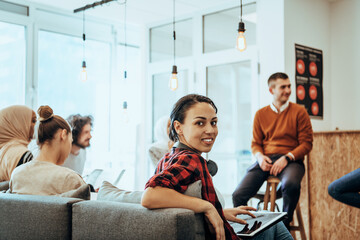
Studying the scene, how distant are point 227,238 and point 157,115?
4.69m

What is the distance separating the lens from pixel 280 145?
3.93m

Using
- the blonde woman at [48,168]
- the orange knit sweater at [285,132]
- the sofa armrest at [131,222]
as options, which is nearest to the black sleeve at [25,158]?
the blonde woman at [48,168]

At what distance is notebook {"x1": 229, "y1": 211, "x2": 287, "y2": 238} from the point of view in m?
1.71

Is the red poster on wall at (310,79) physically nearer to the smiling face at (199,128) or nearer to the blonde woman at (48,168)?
the blonde woman at (48,168)

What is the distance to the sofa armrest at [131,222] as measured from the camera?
148 centimetres

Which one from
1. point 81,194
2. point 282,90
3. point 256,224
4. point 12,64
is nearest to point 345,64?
point 282,90

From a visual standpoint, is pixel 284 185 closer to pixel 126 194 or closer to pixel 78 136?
pixel 78 136

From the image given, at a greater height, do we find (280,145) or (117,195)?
(280,145)

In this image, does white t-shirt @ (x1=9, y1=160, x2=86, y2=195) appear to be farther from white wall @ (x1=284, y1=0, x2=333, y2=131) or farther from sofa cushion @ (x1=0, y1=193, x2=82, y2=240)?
white wall @ (x1=284, y1=0, x2=333, y2=131)

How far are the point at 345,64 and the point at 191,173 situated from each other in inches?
163

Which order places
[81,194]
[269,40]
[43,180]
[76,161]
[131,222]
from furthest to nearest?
[269,40] < [76,161] < [43,180] < [81,194] < [131,222]

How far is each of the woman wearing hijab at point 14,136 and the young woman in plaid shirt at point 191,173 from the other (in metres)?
1.43

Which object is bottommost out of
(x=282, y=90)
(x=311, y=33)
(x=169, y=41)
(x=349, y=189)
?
(x=349, y=189)

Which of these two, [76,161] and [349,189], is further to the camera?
[76,161]
